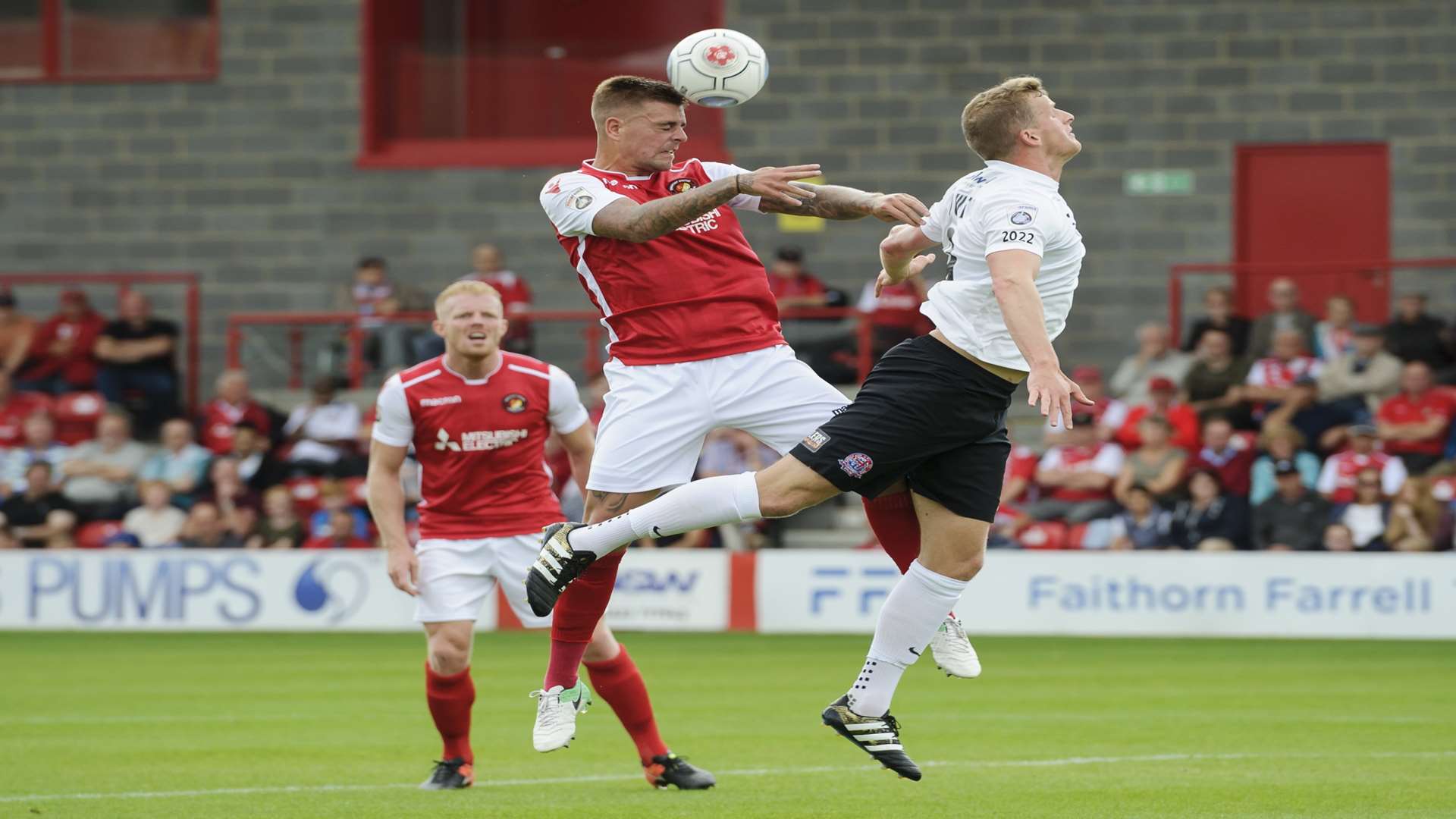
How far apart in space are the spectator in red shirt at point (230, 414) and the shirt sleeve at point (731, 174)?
11452 mm

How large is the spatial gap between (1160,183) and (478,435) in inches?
486

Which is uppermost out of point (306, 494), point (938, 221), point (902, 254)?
point (938, 221)

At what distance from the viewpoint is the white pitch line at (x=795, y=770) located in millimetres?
7547

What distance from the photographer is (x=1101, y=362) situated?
18.9 meters

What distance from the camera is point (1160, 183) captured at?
18.9 m

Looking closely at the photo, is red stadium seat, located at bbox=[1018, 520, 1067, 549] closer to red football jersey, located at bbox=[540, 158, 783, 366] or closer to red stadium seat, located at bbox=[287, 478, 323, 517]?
red stadium seat, located at bbox=[287, 478, 323, 517]

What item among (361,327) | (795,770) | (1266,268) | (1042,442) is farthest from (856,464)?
(361,327)

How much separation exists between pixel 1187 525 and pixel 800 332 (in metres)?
3.73

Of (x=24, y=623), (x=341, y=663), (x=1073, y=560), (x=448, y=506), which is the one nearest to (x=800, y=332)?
(x=1073, y=560)

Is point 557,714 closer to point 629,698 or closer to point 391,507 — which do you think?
point 629,698

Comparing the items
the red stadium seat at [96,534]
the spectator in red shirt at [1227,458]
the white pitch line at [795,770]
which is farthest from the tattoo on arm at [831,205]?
the red stadium seat at [96,534]

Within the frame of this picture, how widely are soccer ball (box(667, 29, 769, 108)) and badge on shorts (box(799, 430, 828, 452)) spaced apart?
1.26 m

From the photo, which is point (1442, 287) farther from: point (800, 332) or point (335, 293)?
point (335, 293)

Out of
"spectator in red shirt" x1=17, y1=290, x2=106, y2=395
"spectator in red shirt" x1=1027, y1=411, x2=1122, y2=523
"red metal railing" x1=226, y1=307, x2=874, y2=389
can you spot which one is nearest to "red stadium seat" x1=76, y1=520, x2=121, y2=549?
"spectator in red shirt" x1=17, y1=290, x2=106, y2=395
